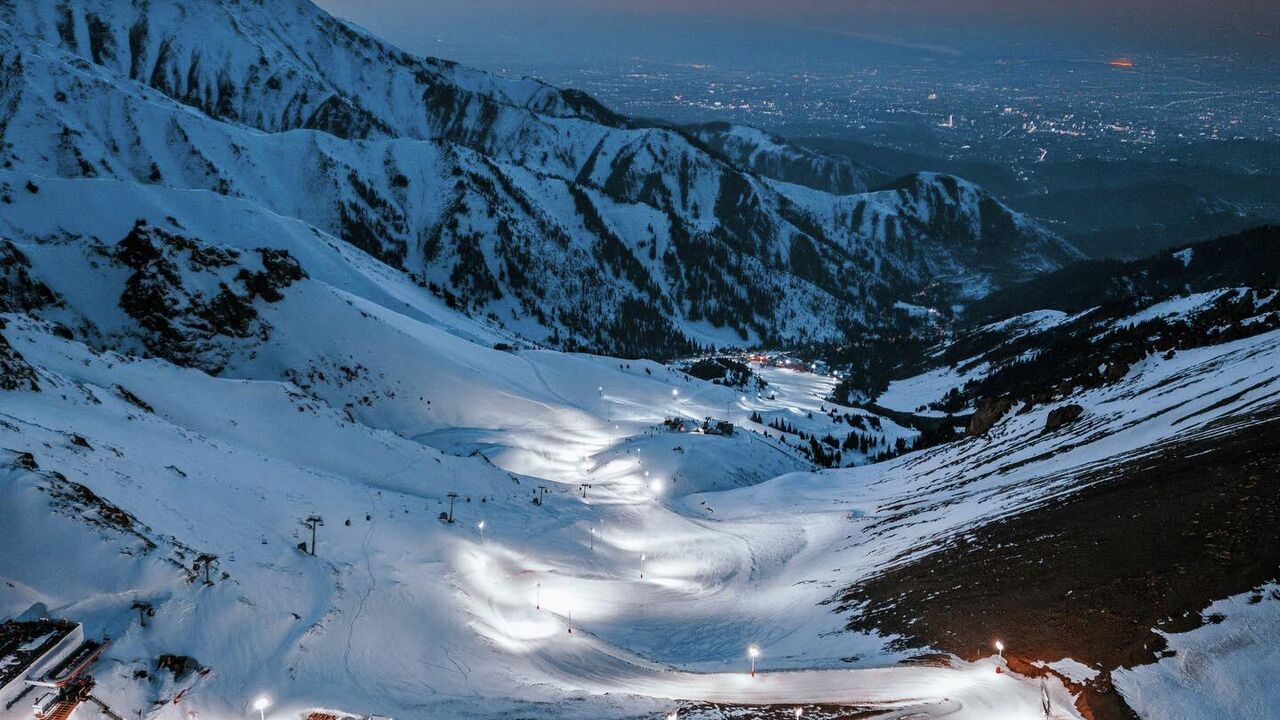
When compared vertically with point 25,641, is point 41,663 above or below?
below

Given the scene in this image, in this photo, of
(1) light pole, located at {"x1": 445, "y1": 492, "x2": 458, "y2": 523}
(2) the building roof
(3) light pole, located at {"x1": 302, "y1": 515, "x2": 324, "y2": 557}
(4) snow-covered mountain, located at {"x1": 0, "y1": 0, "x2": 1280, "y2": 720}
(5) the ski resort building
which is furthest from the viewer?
(1) light pole, located at {"x1": 445, "y1": 492, "x2": 458, "y2": 523}

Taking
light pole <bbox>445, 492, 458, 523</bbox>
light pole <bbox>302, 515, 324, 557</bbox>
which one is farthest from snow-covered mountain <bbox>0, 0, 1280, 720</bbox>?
light pole <bbox>302, 515, 324, 557</bbox>

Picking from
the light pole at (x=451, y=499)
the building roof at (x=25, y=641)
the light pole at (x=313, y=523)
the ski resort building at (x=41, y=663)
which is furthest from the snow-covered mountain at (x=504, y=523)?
the building roof at (x=25, y=641)

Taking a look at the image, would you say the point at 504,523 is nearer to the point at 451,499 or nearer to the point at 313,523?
the point at 451,499

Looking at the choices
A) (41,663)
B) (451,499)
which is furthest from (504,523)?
(41,663)

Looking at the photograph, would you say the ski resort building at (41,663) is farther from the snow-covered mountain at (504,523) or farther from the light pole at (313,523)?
the light pole at (313,523)

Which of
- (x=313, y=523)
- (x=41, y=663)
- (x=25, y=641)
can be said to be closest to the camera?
(x=41, y=663)

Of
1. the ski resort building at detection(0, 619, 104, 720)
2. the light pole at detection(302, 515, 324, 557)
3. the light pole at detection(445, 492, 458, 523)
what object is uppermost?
the ski resort building at detection(0, 619, 104, 720)

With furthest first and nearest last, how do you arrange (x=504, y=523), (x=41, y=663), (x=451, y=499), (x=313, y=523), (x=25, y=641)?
(x=504, y=523)
(x=451, y=499)
(x=313, y=523)
(x=25, y=641)
(x=41, y=663)

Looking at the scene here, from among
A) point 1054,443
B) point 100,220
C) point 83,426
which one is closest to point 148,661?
point 83,426

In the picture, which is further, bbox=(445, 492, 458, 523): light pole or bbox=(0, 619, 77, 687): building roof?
bbox=(445, 492, 458, 523): light pole

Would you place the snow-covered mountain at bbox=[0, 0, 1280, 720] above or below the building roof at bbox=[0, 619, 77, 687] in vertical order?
below

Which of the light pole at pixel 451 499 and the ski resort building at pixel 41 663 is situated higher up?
the ski resort building at pixel 41 663

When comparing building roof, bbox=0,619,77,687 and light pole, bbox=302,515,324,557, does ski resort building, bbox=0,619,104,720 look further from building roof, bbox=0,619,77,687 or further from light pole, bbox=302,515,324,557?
light pole, bbox=302,515,324,557
